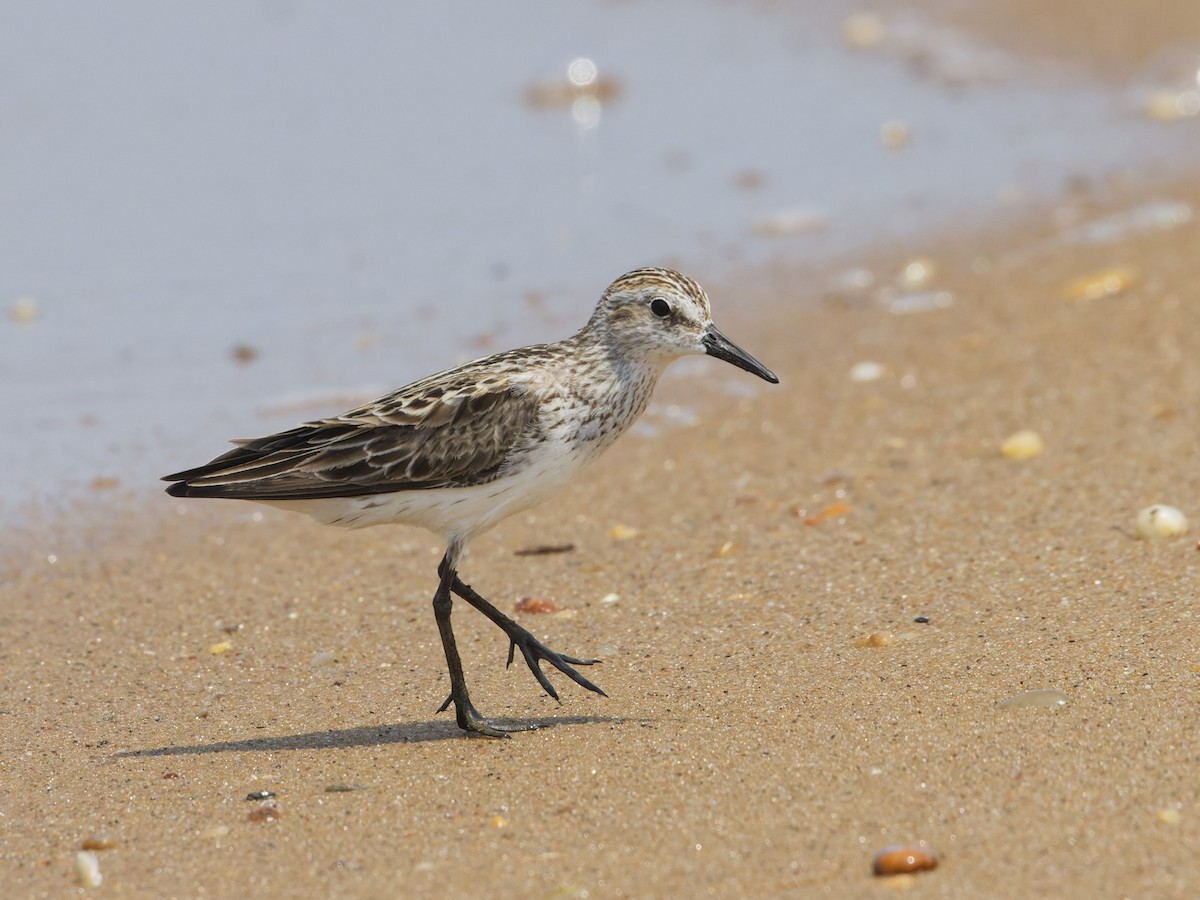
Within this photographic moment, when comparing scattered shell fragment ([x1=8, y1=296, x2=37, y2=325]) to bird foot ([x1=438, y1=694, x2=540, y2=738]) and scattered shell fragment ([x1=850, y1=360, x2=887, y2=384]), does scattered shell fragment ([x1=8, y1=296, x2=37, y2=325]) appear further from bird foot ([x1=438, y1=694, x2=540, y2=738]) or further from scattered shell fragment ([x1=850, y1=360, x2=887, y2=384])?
bird foot ([x1=438, y1=694, x2=540, y2=738])

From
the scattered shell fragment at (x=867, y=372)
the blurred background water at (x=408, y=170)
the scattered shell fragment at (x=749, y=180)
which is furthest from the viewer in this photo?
the scattered shell fragment at (x=749, y=180)

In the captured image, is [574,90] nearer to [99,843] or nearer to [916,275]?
[916,275]

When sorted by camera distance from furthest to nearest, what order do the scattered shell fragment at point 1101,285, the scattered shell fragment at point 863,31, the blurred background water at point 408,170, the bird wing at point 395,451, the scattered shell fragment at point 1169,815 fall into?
the scattered shell fragment at point 863,31 → the scattered shell fragment at point 1101,285 → the blurred background water at point 408,170 → the bird wing at point 395,451 → the scattered shell fragment at point 1169,815

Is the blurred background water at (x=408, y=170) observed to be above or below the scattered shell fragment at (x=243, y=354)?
above

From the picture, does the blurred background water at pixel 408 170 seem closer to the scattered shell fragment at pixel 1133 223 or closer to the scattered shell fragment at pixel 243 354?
the scattered shell fragment at pixel 243 354

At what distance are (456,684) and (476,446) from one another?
2.97 feet

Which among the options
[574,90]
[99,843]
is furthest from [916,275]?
[99,843]

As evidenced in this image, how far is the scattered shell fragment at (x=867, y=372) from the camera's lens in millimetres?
9820

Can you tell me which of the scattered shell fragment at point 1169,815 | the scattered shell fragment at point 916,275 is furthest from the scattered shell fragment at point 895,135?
the scattered shell fragment at point 1169,815

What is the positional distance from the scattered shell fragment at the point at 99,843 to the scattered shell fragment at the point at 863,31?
12.6 metres

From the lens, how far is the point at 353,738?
6203mm

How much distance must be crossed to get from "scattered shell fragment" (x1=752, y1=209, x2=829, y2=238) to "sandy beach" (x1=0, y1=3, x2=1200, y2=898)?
1.75 m

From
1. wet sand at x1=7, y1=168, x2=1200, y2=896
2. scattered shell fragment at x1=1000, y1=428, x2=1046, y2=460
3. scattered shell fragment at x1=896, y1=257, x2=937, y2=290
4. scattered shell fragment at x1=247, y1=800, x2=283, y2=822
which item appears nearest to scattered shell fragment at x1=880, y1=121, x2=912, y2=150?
scattered shell fragment at x1=896, y1=257, x2=937, y2=290

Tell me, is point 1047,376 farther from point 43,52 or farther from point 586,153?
point 43,52
